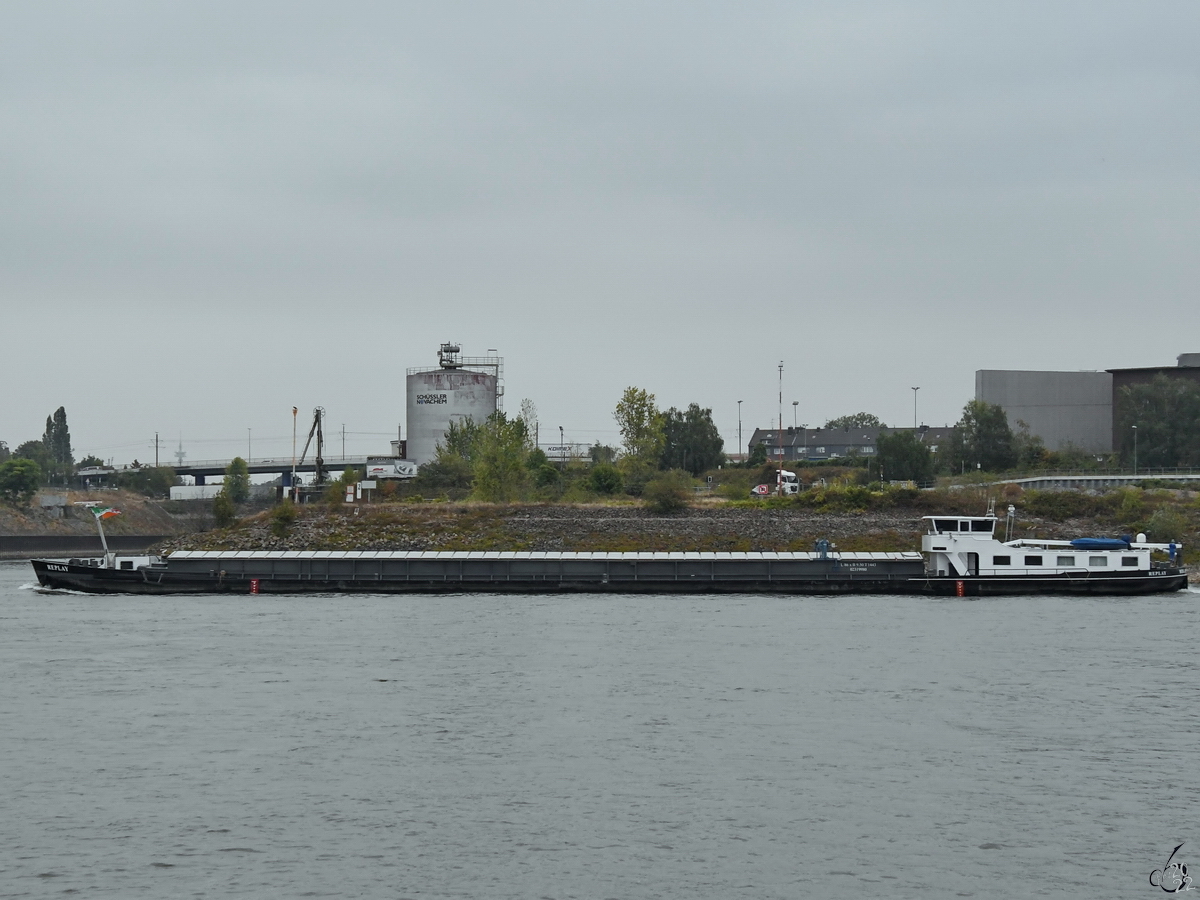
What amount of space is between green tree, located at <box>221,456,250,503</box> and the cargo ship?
86843 mm

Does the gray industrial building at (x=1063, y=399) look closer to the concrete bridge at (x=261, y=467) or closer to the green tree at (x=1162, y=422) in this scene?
the green tree at (x=1162, y=422)

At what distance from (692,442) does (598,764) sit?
114334 mm

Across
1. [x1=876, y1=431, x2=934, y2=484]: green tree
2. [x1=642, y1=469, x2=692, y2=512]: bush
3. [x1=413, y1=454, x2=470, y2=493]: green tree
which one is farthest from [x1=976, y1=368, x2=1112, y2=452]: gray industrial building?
[x1=413, y1=454, x2=470, y2=493]: green tree

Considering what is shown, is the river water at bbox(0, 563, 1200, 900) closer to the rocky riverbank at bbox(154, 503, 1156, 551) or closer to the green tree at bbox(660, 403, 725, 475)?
the rocky riverbank at bbox(154, 503, 1156, 551)

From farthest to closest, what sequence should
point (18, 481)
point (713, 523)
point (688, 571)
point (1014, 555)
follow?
point (18, 481) → point (713, 523) → point (688, 571) → point (1014, 555)

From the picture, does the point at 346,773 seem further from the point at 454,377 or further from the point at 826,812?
the point at 454,377

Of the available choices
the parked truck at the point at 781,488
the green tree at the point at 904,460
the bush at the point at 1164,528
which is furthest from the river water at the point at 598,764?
the green tree at the point at 904,460

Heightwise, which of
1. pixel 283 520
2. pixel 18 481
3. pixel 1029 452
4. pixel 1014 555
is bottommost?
pixel 1014 555

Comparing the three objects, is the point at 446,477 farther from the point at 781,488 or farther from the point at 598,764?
the point at 598,764

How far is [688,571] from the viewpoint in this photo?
238 ft

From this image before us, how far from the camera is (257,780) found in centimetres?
2773

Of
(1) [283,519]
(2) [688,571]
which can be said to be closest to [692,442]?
(1) [283,519]

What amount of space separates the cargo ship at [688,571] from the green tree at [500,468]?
1183 inches

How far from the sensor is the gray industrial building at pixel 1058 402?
Result: 12400 centimetres
